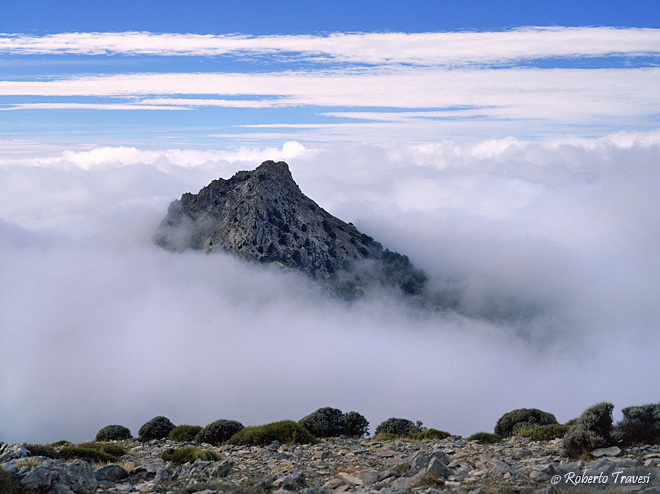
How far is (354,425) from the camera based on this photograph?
94.5 feet

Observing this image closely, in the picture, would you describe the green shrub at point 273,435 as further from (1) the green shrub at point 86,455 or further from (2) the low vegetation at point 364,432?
(1) the green shrub at point 86,455

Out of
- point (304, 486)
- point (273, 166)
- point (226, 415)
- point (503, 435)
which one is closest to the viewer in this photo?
point (304, 486)

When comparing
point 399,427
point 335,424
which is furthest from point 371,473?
point 399,427

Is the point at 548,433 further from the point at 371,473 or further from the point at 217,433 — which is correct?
the point at 217,433

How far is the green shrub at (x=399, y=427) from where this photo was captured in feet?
96.5

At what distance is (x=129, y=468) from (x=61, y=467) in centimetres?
361

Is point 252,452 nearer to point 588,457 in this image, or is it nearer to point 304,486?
point 304,486

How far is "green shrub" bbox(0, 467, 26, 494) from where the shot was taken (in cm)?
1312

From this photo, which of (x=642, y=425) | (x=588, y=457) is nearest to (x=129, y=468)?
(x=588, y=457)

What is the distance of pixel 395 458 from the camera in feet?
59.8

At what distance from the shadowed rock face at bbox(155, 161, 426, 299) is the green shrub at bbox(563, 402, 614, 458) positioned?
482 feet

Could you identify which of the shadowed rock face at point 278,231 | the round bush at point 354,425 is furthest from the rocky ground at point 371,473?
the shadowed rock face at point 278,231

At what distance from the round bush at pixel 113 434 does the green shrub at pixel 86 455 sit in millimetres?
13692

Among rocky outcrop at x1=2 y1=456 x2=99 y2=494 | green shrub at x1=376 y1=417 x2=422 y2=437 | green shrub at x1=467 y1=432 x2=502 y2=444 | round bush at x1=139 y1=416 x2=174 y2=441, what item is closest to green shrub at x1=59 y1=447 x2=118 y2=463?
rocky outcrop at x1=2 y1=456 x2=99 y2=494
